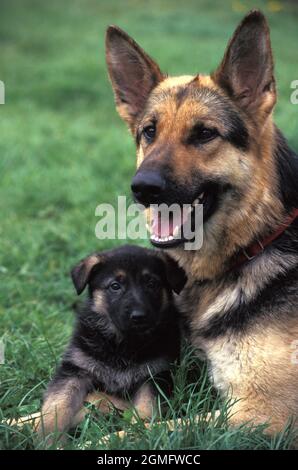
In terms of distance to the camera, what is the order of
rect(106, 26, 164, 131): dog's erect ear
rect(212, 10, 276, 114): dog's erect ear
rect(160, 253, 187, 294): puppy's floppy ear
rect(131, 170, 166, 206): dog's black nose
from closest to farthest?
rect(131, 170, 166, 206): dog's black nose → rect(212, 10, 276, 114): dog's erect ear → rect(160, 253, 187, 294): puppy's floppy ear → rect(106, 26, 164, 131): dog's erect ear

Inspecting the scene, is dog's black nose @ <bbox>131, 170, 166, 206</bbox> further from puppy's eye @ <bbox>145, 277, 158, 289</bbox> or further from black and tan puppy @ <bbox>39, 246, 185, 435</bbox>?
puppy's eye @ <bbox>145, 277, 158, 289</bbox>

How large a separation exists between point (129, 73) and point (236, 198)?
1211 mm

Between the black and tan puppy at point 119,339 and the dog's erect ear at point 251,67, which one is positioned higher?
the dog's erect ear at point 251,67

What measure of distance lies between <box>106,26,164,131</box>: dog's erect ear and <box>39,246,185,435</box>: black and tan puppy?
0.95 m

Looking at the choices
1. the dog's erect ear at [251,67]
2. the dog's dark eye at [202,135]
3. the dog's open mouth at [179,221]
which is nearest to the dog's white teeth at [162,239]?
the dog's open mouth at [179,221]

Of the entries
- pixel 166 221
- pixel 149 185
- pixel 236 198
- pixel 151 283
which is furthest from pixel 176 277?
pixel 149 185

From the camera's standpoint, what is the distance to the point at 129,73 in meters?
4.48

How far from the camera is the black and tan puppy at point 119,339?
13.1ft

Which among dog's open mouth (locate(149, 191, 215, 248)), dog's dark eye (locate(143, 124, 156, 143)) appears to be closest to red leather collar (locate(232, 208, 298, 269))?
dog's open mouth (locate(149, 191, 215, 248))

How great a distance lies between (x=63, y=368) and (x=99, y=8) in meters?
18.0

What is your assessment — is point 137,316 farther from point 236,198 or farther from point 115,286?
point 236,198

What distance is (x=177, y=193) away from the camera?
3705mm

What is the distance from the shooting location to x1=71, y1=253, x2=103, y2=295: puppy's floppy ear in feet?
14.5

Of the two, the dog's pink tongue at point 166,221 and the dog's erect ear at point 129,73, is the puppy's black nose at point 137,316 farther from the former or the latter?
the dog's erect ear at point 129,73
